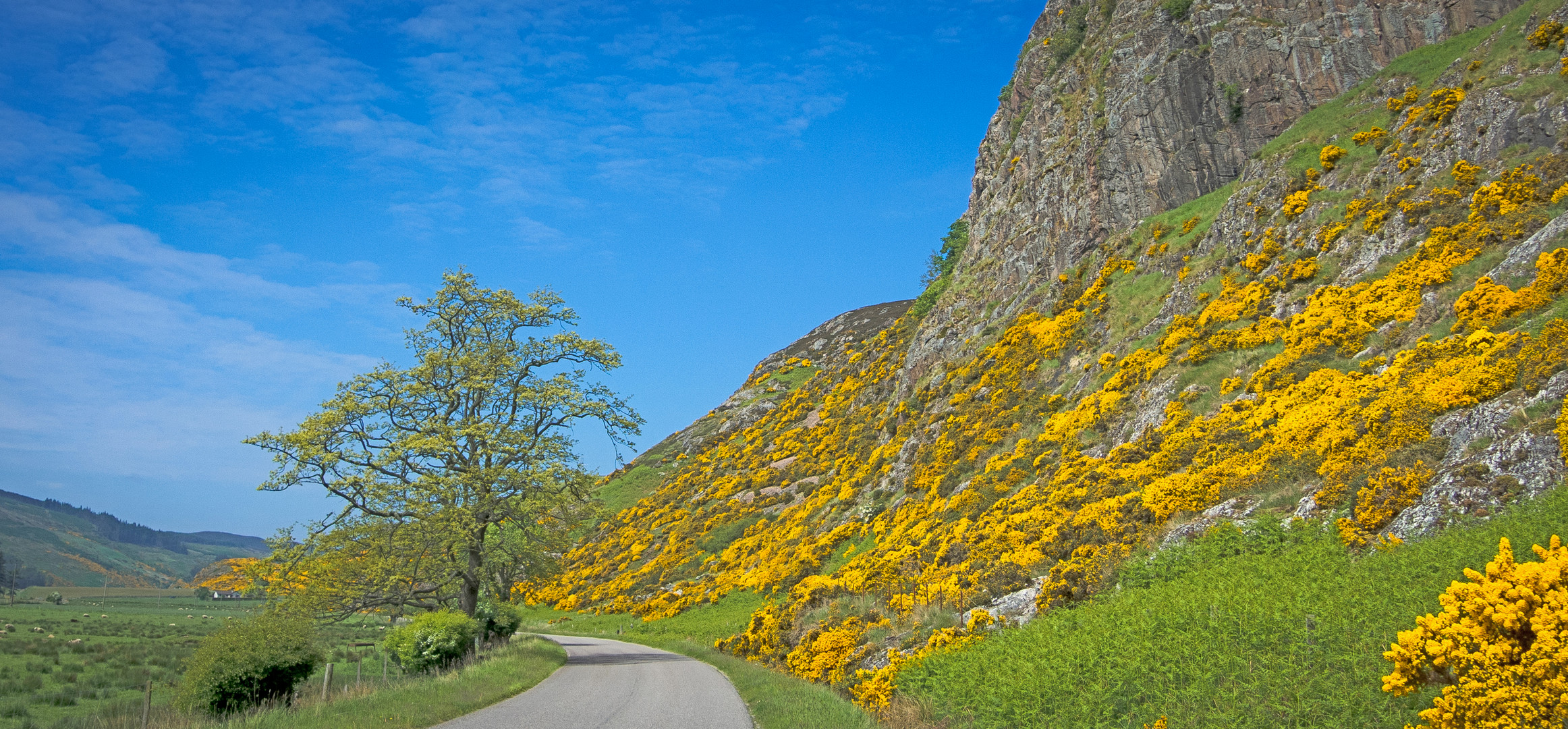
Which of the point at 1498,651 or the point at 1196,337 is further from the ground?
the point at 1196,337

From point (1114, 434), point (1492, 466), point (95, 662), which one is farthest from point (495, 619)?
point (1492, 466)

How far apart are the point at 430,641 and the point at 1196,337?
2432 centimetres

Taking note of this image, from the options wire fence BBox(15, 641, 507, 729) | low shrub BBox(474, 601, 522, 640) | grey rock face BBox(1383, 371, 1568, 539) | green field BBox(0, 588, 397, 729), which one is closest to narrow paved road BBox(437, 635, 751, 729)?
wire fence BBox(15, 641, 507, 729)

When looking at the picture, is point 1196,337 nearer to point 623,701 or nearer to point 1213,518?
point 1213,518

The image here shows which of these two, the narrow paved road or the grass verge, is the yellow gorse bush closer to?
the grass verge

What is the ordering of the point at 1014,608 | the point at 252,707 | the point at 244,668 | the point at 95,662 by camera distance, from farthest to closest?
1. the point at 95,662
2. the point at 1014,608
3. the point at 244,668
4. the point at 252,707

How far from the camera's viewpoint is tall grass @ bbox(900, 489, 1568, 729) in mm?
6547

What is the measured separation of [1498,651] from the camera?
507 cm

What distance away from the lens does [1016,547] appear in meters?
17.7

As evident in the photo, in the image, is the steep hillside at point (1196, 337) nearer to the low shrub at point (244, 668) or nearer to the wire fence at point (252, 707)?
the wire fence at point (252, 707)

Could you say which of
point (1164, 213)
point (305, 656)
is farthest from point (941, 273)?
point (305, 656)

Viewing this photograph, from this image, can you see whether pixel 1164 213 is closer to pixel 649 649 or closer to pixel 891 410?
pixel 891 410

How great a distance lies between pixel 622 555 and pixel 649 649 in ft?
98.4

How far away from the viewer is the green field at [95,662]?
19.6m
